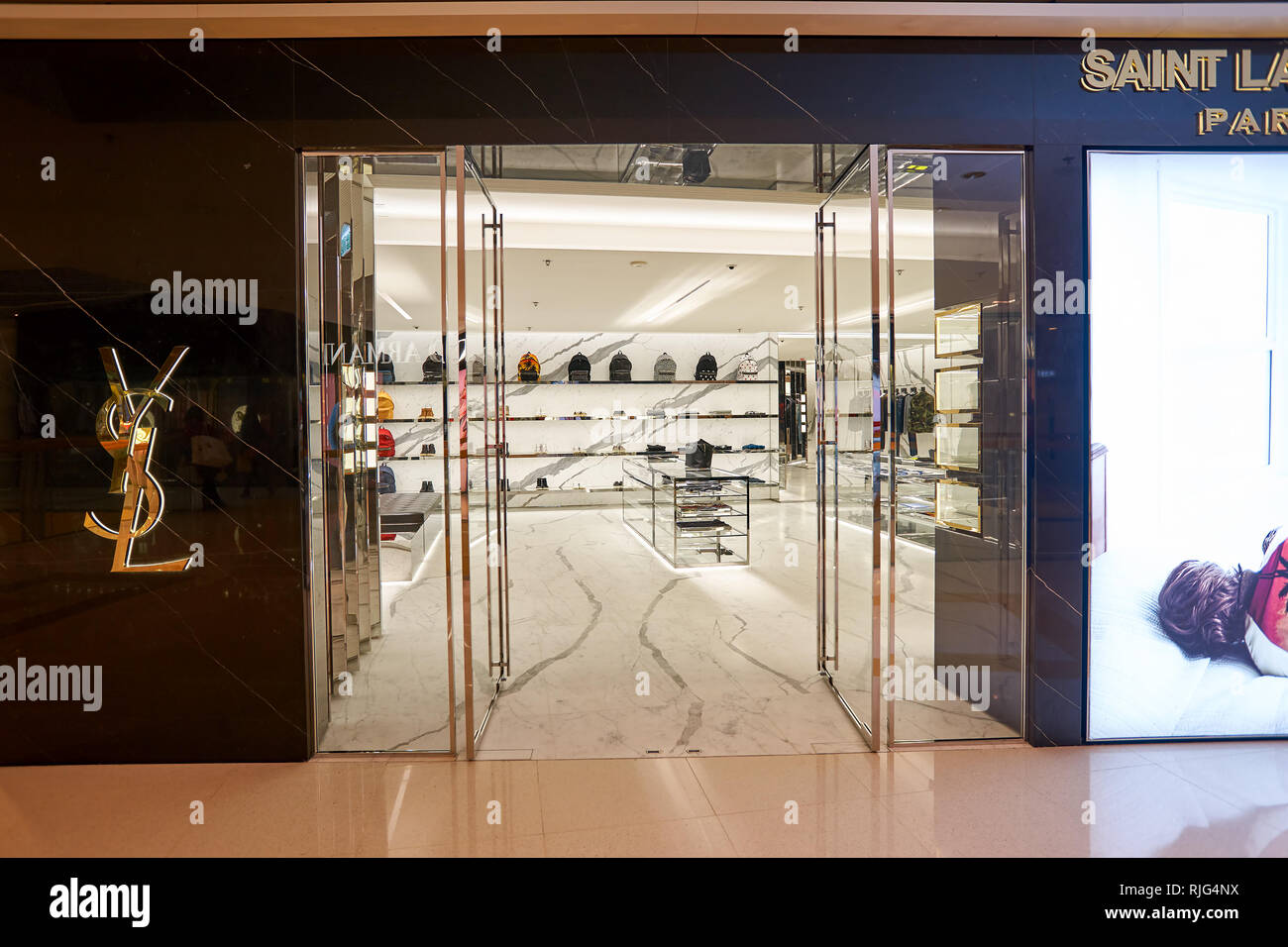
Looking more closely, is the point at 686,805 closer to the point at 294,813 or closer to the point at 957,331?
the point at 294,813

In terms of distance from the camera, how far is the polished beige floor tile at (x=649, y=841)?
208cm

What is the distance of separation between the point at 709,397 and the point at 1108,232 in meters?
7.37

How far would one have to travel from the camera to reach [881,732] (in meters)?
2.82

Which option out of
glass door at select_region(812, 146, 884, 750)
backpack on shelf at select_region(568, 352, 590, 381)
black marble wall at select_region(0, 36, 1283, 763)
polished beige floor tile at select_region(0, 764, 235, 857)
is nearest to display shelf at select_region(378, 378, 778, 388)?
backpack on shelf at select_region(568, 352, 590, 381)

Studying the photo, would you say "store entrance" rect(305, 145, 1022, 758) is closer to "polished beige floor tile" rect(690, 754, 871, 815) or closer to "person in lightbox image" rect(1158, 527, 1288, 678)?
"polished beige floor tile" rect(690, 754, 871, 815)

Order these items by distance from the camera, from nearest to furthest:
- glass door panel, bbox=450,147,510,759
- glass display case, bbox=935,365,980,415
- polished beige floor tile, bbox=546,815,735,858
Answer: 1. polished beige floor tile, bbox=546,815,735,858
2. glass door panel, bbox=450,147,510,759
3. glass display case, bbox=935,365,980,415

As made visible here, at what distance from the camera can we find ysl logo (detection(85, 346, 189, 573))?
103 inches

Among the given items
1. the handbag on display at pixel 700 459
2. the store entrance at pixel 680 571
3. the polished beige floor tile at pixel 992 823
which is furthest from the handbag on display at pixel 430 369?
the polished beige floor tile at pixel 992 823

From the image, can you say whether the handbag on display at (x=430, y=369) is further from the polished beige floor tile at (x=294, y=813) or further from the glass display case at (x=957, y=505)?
the glass display case at (x=957, y=505)

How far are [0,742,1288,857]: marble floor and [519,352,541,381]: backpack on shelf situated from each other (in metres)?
7.23

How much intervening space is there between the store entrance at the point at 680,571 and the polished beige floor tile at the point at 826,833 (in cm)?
45

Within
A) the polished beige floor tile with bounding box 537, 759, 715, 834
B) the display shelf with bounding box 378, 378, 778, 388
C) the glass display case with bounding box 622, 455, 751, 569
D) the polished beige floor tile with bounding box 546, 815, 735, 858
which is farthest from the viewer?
the display shelf with bounding box 378, 378, 778, 388

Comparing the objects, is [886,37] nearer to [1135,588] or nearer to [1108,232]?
[1108,232]
